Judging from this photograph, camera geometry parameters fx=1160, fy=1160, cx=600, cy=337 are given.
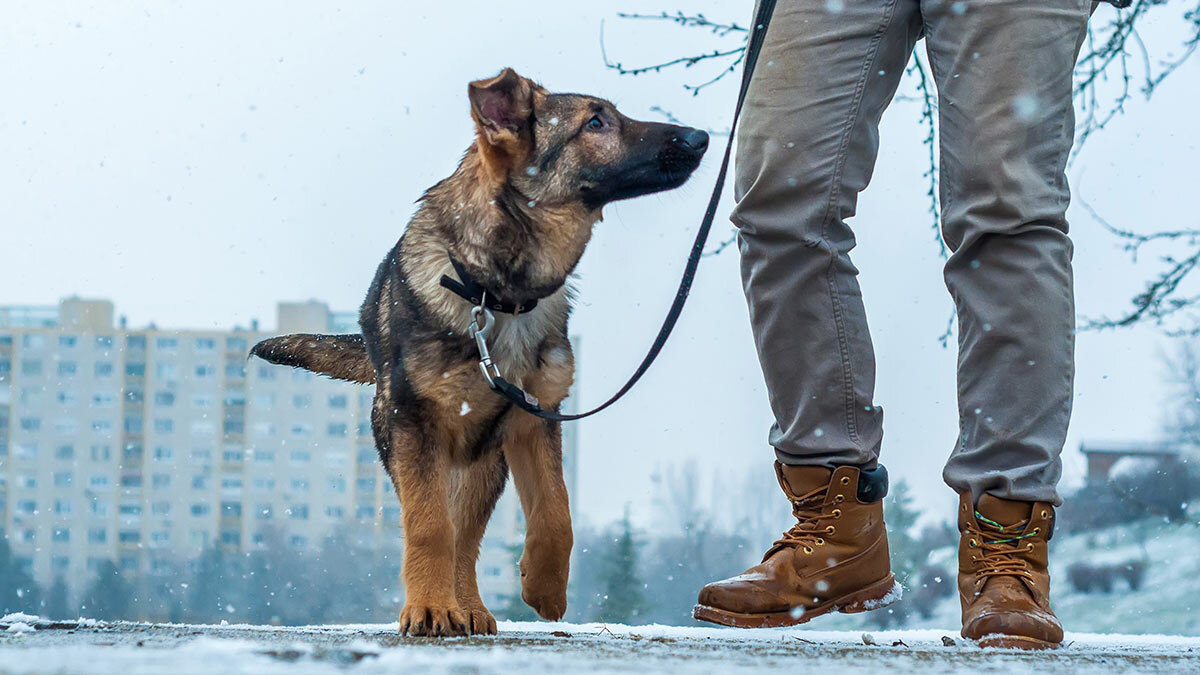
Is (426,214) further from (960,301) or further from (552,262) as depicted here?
(960,301)

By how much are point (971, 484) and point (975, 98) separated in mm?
857

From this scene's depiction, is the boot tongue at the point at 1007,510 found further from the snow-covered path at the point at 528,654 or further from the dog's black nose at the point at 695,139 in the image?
the dog's black nose at the point at 695,139

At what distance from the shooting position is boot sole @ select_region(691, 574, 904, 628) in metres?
2.73

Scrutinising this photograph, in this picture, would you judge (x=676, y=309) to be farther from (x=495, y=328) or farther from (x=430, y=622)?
(x=430, y=622)

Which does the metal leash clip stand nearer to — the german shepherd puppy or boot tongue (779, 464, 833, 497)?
the german shepherd puppy

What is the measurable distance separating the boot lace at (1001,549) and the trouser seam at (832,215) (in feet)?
1.30

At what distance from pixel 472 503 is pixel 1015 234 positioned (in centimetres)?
161

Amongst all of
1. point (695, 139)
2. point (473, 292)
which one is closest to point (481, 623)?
point (473, 292)

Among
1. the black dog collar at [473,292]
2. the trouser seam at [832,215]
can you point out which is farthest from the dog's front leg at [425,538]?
the trouser seam at [832,215]

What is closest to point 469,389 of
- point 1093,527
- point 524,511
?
point 524,511

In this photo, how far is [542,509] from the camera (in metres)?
2.90

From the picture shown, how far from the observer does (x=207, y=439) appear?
55.2 metres

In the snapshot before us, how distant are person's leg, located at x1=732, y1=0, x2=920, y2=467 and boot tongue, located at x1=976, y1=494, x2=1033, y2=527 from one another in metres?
0.37

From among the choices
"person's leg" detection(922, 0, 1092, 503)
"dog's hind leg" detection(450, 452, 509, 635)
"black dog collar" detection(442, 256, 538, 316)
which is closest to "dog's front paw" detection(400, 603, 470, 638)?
"dog's hind leg" detection(450, 452, 509, 635)
